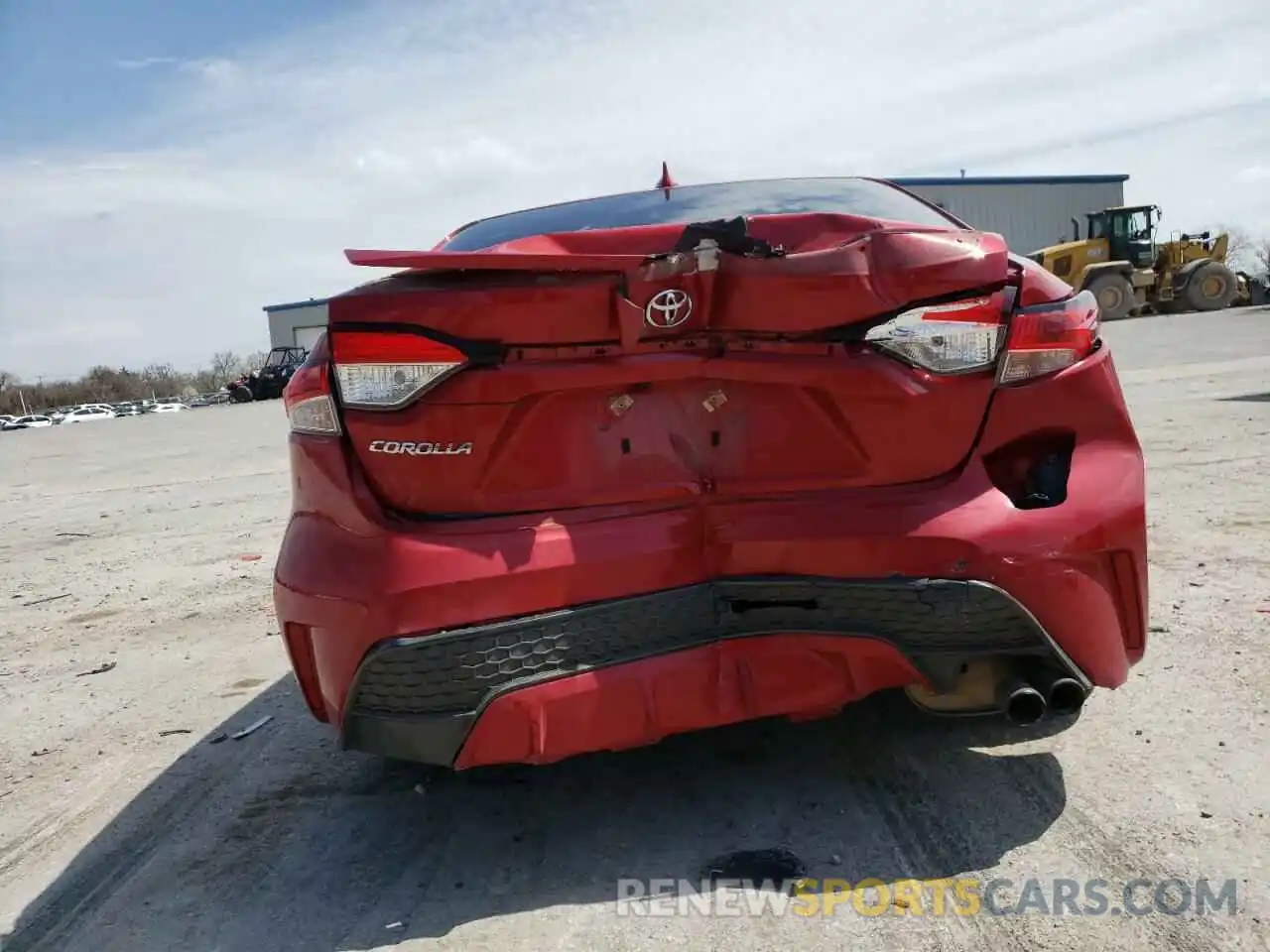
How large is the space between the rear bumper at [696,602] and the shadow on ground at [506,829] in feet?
1.19

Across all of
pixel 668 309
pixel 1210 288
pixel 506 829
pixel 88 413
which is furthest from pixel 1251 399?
pixel 88 413

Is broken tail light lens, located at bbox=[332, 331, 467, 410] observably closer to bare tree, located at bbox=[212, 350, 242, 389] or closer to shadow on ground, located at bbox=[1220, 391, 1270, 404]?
shadow on ground, located at bbox=[1220, 391, 1270, 404]

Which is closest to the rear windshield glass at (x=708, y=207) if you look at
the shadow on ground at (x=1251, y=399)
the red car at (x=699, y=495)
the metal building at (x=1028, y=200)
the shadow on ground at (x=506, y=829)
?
the red car at (x=699, y=495)

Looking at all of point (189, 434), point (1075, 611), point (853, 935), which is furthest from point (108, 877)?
point (189, 434)

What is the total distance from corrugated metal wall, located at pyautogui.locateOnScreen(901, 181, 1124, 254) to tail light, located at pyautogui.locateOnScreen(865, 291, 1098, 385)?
46.8 metres

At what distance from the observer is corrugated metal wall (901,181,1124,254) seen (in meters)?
46.9

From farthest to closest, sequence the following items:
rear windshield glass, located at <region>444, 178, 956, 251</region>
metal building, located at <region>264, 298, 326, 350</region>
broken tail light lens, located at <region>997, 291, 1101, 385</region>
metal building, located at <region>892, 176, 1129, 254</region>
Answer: metal building, located at <region>264, 298, 326, 350</region>
metal building, located at <region>892, 176, 1129, 254</region>
rear windshield glass, located at <region>444, 178, 956, 251</region>
broken tail light lens, located at <region>997, 291, 1101, 385</region>

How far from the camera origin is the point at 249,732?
11.2 feet

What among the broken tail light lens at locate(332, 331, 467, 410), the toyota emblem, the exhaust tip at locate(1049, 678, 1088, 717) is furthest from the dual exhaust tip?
the broken tail light lens at locate(332, 331, 467, 410)

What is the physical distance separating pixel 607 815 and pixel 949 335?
4.79ft

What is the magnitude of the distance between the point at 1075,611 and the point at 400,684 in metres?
1.46

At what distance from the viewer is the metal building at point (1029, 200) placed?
4669 centimetres

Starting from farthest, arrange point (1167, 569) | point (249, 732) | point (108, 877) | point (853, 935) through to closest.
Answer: point (1167, 569) → point (249, 732) → point (108, 877) → point (853, 935)

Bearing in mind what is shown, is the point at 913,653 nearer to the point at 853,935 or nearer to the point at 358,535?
the point at 853,935
